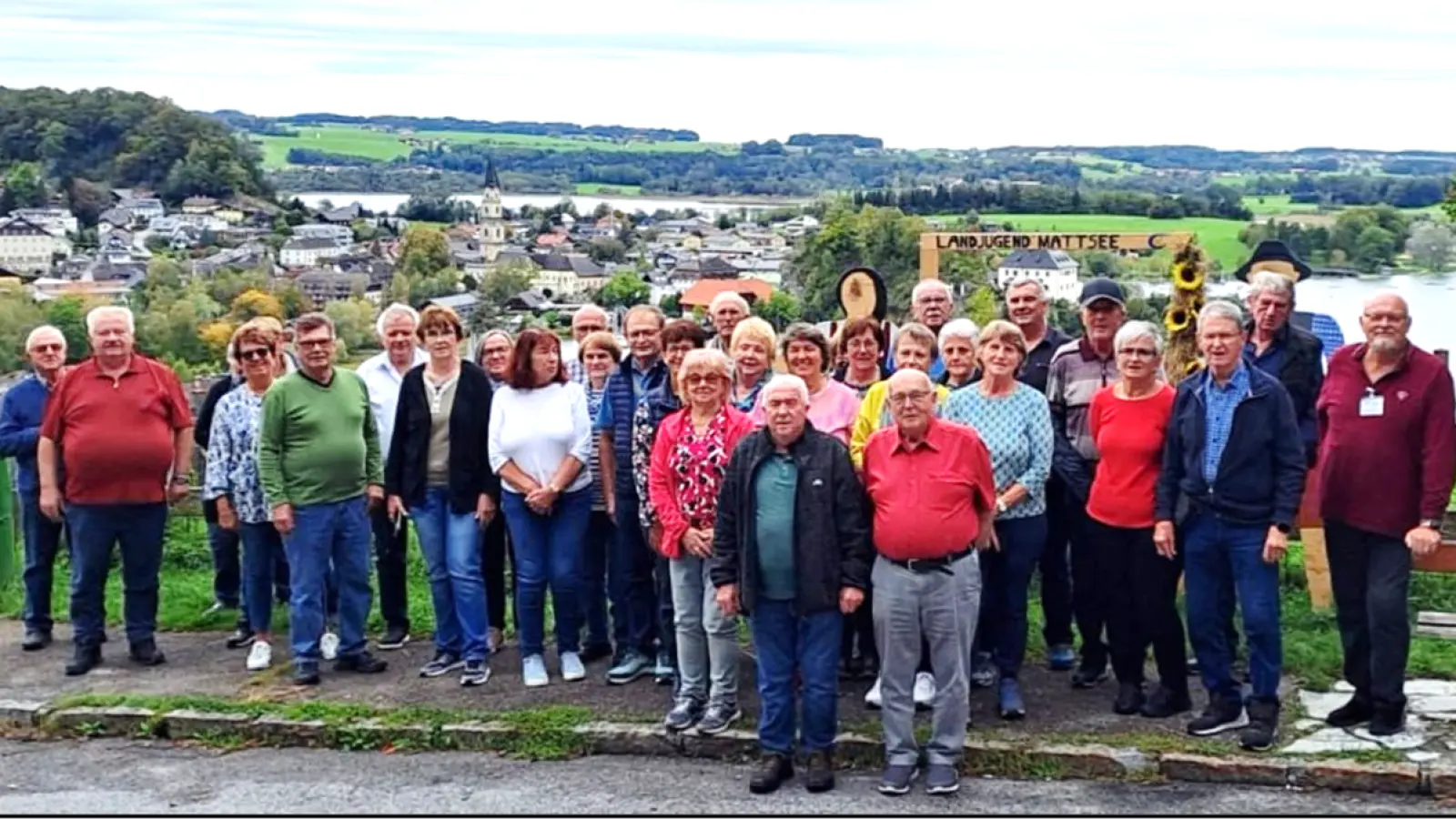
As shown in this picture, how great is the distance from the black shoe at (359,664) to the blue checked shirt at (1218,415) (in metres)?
4.05

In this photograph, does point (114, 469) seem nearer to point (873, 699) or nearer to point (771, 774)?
point (771, 774)

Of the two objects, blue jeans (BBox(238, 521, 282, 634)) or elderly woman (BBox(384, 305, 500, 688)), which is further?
blue jeans (BBox(238, 521, 282, 634))

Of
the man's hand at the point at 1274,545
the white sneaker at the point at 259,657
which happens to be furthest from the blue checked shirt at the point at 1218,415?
the white sneaker at the point at 259,657

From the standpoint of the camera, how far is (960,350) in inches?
257

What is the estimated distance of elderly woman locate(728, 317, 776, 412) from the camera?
643cm

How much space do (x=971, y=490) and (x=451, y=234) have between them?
64.7 metres

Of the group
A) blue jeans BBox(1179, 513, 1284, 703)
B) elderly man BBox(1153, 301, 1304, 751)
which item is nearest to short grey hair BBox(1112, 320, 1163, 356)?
elderly man BBox(1153, 301, 1304, 751)

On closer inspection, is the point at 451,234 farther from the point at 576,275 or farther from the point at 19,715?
the point at 19,715

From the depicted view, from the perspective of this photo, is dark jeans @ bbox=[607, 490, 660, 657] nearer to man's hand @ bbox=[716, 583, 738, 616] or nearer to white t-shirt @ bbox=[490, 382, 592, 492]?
white t-shirt @ bbox=[490, 382, 592, 492]

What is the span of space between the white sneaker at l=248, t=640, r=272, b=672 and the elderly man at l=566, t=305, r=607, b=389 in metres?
2.11

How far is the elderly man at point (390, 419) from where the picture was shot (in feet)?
25.5

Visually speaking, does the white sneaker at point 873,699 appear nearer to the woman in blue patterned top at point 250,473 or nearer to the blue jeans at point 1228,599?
the blue jeans at point 1228,599

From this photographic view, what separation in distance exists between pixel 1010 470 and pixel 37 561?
5.41 m

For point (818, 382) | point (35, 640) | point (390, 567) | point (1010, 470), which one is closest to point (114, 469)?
point (35, 640)
